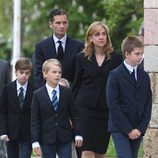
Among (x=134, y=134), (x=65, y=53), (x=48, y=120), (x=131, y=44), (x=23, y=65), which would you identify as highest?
(x=131, y=44)

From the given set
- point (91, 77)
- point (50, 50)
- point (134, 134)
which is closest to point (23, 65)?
point (50, 50)

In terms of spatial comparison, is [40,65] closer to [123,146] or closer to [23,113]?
[23,113]

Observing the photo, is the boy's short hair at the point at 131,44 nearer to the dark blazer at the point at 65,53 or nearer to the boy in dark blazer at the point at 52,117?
the boy in dark blazer at the point at 52,117

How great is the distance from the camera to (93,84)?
10.9m

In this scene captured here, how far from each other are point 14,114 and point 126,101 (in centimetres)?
162

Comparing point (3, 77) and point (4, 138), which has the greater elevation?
point (3, 77)

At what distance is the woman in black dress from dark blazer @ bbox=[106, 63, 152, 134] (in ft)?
3.01

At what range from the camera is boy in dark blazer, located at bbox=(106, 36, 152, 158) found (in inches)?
389

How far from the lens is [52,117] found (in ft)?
32.5

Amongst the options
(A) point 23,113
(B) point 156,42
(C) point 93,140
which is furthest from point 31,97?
(B) point 156,42

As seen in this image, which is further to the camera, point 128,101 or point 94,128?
point 94,128

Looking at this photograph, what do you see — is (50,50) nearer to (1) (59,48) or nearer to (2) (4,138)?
(1) (59,48)

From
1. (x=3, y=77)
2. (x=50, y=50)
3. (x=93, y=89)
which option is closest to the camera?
(x=93, y=89)

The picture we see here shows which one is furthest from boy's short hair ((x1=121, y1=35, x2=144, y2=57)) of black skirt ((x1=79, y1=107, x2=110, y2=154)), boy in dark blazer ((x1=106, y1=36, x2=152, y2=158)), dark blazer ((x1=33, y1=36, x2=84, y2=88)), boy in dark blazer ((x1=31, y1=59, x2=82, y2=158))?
dark blazer ((x1=33, y1=36, x2=84, y2=88))
